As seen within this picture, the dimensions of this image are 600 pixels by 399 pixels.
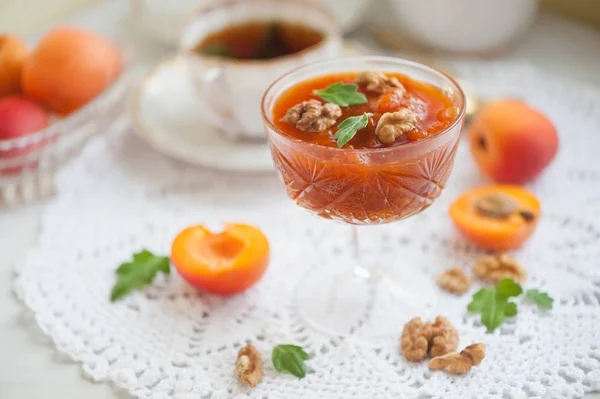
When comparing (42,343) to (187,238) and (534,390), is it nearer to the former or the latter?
(187,238)

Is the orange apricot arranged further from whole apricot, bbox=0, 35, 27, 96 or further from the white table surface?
whole apricot, bbox=0, 35, 27, 96

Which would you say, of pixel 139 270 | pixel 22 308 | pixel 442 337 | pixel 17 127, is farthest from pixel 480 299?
pixel 17 127

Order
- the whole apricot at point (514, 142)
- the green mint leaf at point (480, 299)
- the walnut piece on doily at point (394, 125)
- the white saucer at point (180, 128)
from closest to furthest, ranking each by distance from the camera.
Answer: the walnut piece on doily at point (394, 125) < the green mint leaf at point (480, 299) < the whole apricot at point (514, 142) < the white saucer at point (180, 128)

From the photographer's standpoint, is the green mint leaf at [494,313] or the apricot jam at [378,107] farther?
the green mint leaf at [494,313]

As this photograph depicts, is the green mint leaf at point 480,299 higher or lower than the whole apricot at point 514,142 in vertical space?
lower

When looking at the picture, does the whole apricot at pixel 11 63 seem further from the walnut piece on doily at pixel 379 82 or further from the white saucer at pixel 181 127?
the walnut piece on doily at pixel 379 82

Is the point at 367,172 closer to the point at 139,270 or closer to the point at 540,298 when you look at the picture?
the point at 540,298

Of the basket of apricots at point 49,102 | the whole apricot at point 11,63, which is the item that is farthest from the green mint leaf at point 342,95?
the whole apricot at point 11,63

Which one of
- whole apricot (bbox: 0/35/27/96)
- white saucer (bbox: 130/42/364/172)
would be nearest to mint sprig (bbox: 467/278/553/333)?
white saucer (bbox: 130/42/364/172)
